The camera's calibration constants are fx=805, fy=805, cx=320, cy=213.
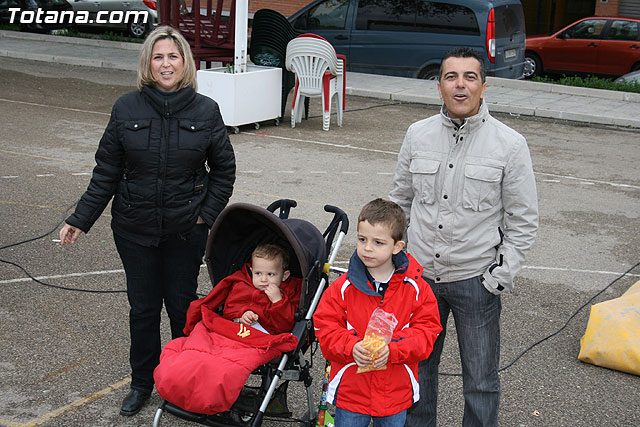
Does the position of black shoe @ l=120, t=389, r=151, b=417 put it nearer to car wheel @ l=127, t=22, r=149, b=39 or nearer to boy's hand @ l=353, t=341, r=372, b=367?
boy's hand @ l=353, t=341, r=372, b=367

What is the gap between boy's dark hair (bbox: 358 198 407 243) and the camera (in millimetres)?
3535

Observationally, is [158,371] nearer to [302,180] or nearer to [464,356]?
[464,356]

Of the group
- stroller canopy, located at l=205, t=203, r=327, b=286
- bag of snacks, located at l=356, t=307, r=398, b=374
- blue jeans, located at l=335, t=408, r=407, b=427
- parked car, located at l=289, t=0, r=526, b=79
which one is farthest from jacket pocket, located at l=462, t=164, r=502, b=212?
parked car, located at l=289, t=0, r=526, b=79

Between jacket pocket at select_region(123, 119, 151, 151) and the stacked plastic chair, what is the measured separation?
909cm

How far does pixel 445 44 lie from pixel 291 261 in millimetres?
13028

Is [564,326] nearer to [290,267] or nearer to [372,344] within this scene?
[290,267]

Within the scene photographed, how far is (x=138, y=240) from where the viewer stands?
434 cm

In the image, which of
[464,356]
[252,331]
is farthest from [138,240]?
[464,356]

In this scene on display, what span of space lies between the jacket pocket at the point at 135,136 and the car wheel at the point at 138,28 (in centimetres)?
2349

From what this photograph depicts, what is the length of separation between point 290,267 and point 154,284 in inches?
31.0

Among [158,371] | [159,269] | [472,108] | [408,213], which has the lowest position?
[158,371]

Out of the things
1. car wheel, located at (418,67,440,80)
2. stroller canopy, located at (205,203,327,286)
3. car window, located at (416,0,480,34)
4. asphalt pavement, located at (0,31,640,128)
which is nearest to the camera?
stroller canopy, located at (205,203,327,286)

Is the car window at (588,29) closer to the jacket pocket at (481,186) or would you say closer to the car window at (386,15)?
the car window at (386,15)

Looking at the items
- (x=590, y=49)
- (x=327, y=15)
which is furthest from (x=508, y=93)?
(x=590, y=49)
